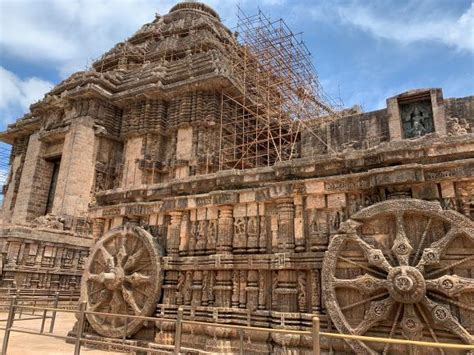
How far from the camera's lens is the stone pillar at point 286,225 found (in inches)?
255

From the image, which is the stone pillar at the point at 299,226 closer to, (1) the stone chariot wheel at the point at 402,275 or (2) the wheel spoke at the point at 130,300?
(1) the stone chariot wheel at the point at 402,275

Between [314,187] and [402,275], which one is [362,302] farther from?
[314,187]

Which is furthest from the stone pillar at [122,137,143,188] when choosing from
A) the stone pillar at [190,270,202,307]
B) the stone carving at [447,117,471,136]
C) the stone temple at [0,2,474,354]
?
the stone carving at [447,117,471,136]

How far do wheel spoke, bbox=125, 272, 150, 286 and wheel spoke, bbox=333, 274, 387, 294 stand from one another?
4.01m

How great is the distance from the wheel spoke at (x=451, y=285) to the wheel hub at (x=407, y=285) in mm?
131

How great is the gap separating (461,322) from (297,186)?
10.2ft

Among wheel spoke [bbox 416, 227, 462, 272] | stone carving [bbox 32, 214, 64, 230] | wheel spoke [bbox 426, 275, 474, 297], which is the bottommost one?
wheel spoke [bbox 426, 275, 474, 297]

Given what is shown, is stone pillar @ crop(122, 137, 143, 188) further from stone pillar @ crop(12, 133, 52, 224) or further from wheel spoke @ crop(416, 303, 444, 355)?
wheel spoke @ crop(416, 303, 444, 355)

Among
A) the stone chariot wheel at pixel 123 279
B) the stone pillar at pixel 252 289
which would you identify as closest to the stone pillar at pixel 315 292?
the stone pillar at pixel 252 289

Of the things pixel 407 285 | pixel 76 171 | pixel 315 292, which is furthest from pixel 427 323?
pixel 76 171

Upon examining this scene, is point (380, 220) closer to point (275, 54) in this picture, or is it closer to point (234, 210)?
point (234, 210)

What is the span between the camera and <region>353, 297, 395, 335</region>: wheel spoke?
525 cm

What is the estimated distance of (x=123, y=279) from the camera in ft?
25.7

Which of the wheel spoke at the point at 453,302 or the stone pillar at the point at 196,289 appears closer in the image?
the wheel spoke at the point at 453,302
